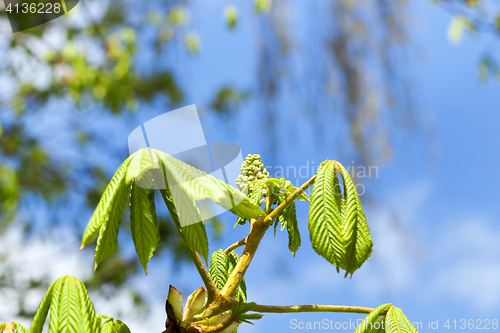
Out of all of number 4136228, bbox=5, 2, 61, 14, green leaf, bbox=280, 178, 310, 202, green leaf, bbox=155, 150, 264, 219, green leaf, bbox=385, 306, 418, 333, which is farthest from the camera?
number 4136228, bbox=5, 2, 61, 14

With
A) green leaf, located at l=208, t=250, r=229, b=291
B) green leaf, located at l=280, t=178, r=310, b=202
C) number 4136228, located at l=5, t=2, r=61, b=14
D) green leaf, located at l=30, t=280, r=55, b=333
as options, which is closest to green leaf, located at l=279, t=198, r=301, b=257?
green leaf, located at l=280, t=178, r=310, b=202

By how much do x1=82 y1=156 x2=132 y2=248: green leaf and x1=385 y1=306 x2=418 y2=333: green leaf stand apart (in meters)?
0.44

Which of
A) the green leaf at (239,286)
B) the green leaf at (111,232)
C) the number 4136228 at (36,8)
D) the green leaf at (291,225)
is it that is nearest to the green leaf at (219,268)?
the green leaf at (239,286)

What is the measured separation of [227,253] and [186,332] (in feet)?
0.87

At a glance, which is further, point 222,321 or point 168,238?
point 168,238

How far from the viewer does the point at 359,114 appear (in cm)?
246

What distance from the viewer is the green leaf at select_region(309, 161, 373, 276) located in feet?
1.77

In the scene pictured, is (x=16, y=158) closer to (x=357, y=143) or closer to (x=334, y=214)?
(x=357, y=143)

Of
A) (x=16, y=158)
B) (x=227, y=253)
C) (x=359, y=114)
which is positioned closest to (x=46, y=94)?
(x=16, y=158)

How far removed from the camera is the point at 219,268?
73cm

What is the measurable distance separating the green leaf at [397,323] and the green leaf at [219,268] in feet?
0.95

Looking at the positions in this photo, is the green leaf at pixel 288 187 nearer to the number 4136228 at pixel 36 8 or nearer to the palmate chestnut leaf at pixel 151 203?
the palmate chestnut leaf at pixel 151 203

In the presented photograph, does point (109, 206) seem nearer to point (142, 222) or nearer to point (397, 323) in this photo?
point (142, 222)

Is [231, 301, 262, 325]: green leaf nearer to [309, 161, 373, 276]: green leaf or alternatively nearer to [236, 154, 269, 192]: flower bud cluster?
[309, 161, 373, 276]: green leaf
